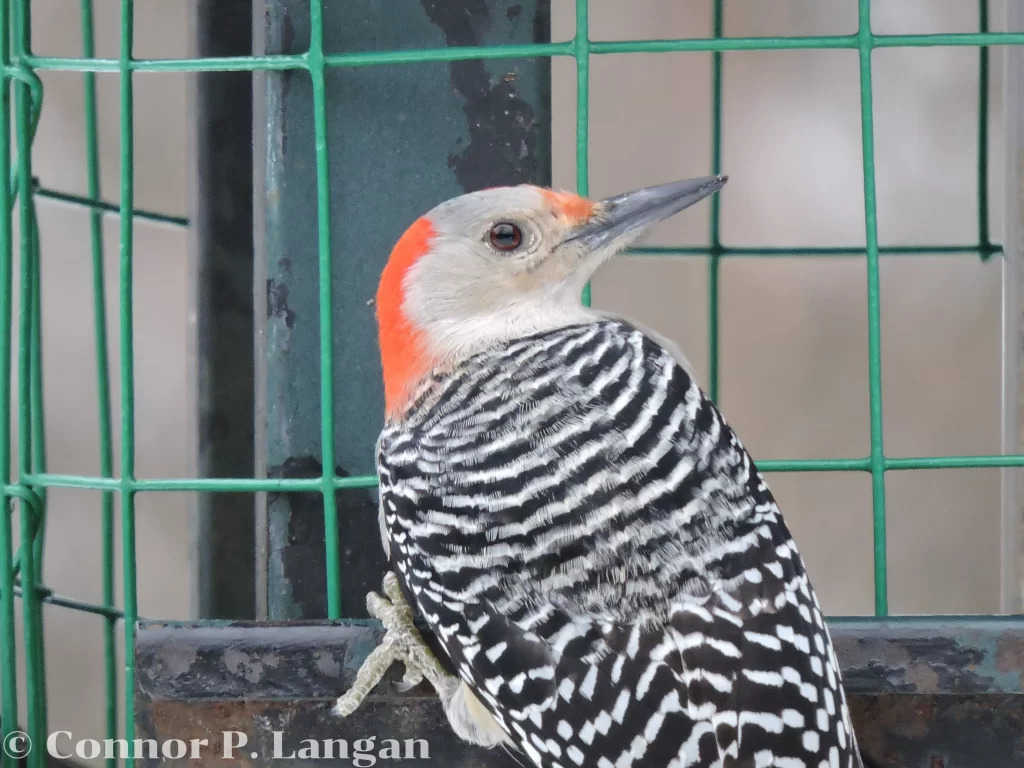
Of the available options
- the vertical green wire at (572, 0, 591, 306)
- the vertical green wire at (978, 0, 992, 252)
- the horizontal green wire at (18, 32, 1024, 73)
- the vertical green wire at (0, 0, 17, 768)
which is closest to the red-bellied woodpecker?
the vertical green wire at (572, 0, 591, 306)

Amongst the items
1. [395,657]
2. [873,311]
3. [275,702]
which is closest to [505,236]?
[873,311]

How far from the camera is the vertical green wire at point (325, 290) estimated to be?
220cm

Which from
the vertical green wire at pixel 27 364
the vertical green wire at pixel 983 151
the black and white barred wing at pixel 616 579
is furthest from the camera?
the vertical green wire at pixel 983 151

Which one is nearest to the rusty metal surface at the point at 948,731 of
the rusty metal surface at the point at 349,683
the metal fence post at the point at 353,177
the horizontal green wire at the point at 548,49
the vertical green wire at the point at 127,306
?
the rusty metal surface at the point at 349,683

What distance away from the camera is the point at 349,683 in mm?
1898

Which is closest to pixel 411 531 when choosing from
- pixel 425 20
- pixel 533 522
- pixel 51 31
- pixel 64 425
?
pixel 533 522

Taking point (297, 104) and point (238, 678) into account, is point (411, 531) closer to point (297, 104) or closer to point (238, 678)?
point (238, 678)

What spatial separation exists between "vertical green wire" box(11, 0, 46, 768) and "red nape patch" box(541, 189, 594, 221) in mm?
940

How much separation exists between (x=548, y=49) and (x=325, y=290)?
538 mm

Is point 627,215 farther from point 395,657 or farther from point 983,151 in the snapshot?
point 983,151

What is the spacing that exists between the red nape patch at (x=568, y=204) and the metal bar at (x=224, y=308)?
0.90 m

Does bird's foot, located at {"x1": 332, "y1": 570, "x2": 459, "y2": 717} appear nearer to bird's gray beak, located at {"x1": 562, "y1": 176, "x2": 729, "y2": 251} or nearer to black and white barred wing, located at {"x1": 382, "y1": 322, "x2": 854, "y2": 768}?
black and white barred wing, located at {"x1": 382, "y1": 322, "x2": 854, "y2": 768}

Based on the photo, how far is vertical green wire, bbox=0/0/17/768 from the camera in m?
2.39

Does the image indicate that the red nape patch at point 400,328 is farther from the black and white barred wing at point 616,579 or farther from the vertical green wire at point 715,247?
the vertical green wire at point 715,247
